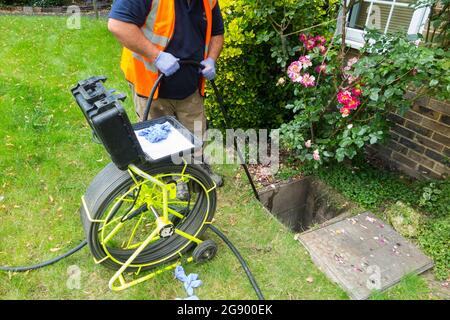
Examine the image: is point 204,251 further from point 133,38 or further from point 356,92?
point 356,92

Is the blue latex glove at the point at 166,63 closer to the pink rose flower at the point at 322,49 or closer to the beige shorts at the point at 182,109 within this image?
the beige shorts at the point at 182,109

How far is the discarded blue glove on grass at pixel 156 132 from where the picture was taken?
7.26ft

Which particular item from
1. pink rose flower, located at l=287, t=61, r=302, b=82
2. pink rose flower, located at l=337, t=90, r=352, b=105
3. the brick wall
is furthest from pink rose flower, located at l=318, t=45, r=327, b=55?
the brick wall

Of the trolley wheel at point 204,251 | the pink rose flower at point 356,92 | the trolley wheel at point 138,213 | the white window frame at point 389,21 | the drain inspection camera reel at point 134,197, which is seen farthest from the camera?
the white window frame at point 389,21

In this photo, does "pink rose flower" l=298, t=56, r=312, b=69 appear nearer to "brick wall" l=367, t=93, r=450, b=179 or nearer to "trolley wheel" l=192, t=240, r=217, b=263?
"brick wall" l=367, t=93, r=450, b=179

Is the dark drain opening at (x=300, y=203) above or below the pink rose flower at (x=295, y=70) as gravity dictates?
below

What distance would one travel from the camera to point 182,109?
3.06 m

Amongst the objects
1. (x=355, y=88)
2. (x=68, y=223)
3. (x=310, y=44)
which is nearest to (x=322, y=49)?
(x=310, y=44)

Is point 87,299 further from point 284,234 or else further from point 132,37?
point 132,37

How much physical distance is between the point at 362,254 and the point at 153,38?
→ 7.63ft

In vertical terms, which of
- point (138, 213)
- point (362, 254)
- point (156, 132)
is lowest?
point (362, 254)

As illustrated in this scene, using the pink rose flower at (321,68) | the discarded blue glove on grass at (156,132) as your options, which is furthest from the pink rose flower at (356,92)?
the discarded blue glove on grass at (156,132)

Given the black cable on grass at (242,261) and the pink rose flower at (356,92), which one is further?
the pink rose flower at (356,92)

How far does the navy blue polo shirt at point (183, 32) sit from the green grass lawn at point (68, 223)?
118 cm
